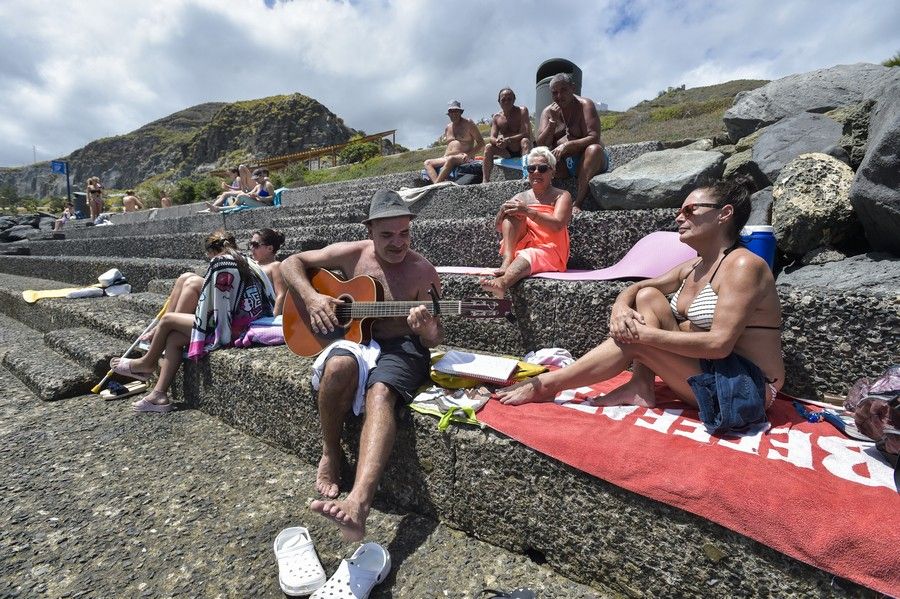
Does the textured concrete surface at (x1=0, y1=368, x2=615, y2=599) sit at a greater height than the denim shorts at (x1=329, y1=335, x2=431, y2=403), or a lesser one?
lesser

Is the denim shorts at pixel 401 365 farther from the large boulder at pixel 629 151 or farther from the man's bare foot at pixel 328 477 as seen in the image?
the large boulder at pixel 629 151

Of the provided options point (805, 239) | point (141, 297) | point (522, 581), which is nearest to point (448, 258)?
point (805, 239)

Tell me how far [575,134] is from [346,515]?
4.32 m

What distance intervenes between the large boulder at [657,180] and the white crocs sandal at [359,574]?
3412 millimetres

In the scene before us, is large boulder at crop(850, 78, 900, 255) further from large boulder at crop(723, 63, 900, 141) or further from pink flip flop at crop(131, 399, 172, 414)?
pink flip flop at crop(131, 399, 172, 414)

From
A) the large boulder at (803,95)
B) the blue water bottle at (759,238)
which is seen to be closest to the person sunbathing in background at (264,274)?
the blue water bottle at (759,238)

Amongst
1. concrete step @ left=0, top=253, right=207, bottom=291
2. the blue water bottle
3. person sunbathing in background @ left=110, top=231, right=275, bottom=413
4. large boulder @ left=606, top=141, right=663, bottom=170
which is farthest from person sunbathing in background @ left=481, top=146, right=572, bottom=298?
concrete step @ left=0, top=253, right=207, bottom=291

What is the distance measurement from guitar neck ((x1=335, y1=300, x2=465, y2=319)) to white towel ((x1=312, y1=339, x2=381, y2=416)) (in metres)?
0.20

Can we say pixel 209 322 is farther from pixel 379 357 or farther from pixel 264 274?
pixel 379 357

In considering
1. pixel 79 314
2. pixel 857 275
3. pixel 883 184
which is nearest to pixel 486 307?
pixel 857 275

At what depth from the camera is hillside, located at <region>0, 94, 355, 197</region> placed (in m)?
58.4

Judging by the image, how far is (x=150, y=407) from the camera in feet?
11.0

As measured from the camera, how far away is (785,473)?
4.75 ft

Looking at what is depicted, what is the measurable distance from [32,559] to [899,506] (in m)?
3.21
